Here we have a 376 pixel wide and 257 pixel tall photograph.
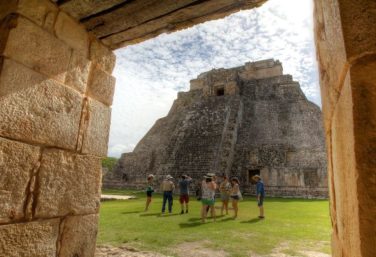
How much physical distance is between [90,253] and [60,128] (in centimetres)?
126

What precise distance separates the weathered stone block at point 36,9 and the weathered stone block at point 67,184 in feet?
3.72

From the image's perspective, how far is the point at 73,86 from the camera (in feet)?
8.70

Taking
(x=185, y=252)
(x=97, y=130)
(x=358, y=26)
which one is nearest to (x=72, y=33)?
(x=97, y=130)

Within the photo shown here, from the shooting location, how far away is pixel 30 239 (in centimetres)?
217

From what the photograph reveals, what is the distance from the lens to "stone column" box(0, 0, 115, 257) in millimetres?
2082

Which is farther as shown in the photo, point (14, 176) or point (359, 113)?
point (14, 176)

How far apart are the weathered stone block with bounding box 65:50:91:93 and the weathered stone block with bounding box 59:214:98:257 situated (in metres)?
1.26

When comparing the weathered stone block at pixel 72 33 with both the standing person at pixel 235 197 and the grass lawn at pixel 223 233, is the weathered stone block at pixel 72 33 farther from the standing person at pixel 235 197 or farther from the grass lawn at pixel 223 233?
the standing person at pixel 235 197

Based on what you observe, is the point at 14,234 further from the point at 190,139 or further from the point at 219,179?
the point at 190,139

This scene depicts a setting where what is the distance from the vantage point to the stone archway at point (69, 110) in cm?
172

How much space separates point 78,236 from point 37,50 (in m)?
1.72

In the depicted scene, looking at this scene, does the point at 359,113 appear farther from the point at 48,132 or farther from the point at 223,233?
the point at 223,233

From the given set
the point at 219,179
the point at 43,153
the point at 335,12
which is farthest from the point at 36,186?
the point at 219,179

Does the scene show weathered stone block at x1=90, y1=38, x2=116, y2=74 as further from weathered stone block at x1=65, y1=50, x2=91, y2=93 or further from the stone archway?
weathered stone block at x1=65, y1=50, x2=91, y2=93
